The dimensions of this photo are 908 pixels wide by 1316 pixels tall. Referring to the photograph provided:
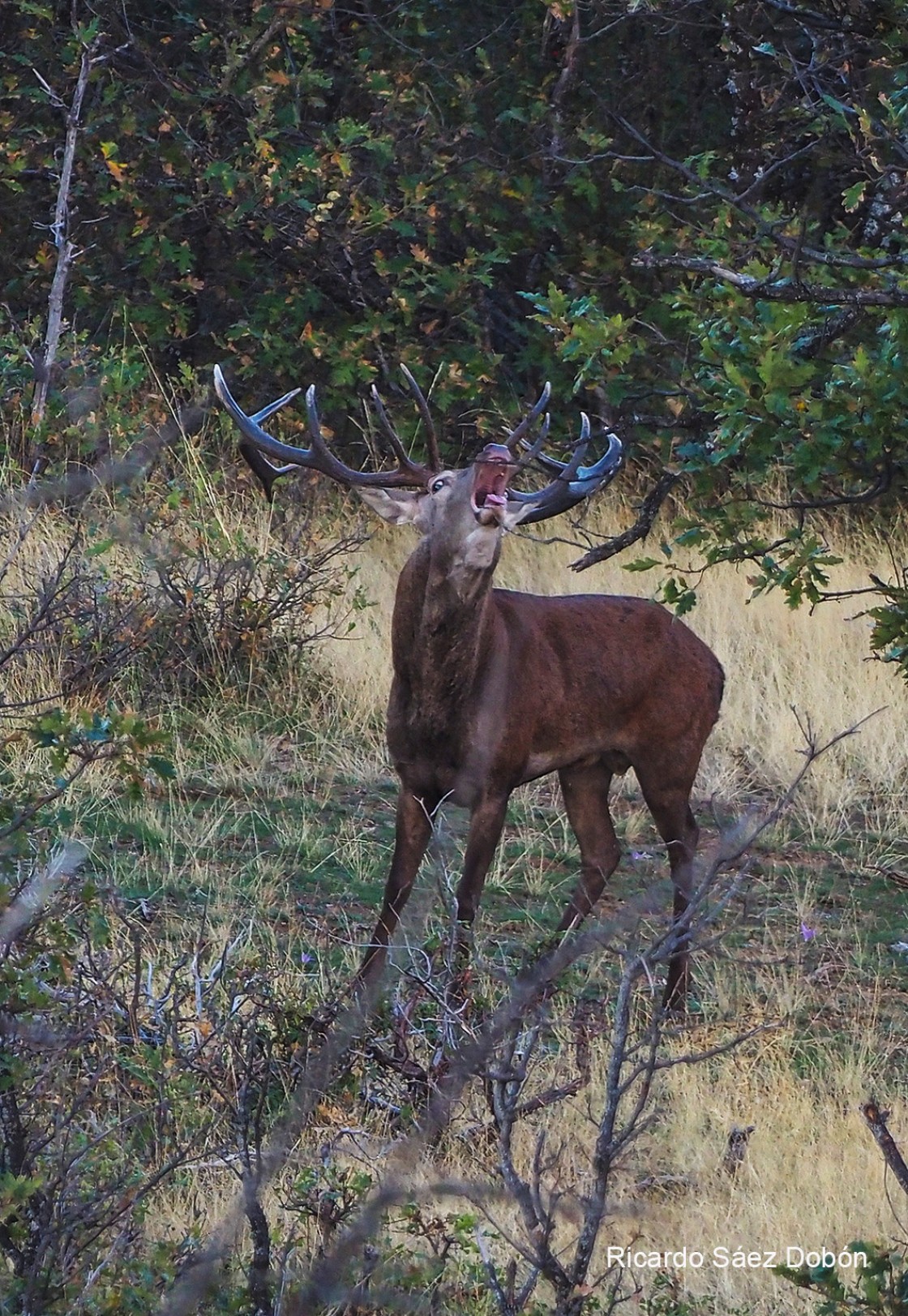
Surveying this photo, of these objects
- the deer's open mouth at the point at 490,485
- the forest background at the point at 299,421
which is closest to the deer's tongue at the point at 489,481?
the deer's open mouth at the point at 490,485

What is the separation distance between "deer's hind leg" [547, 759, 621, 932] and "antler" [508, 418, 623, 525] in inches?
42.3

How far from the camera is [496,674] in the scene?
5770mm

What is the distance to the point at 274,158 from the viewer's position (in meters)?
10.3

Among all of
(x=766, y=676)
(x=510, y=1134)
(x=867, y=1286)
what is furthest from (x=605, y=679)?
(x=867, y=1286)

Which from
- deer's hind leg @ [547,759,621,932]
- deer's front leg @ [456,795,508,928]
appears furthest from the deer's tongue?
deer's hind leg @ [547,759,621,932]

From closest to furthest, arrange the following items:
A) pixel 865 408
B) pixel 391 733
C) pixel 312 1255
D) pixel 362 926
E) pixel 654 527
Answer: pixel 312 1255 < pixel 865 408 < pixel 391 733 < pixel 362 926 < pixel 654 527

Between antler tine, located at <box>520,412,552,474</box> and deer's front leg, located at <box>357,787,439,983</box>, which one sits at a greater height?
antler tine, located at <box>520,412,552,474</box>

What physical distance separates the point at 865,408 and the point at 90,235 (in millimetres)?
6872

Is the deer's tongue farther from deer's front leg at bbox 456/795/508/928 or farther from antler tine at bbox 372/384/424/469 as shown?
deer's front leg at bbox 456/795/508/928

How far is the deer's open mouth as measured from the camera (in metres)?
5.42

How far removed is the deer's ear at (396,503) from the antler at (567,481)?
0.30 meters

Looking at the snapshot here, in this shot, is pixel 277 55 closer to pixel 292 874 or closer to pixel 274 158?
pixel 274 158

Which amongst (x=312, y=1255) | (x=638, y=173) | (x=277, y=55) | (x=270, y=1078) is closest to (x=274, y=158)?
(x=277, y=55)

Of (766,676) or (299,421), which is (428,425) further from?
(299,421)
